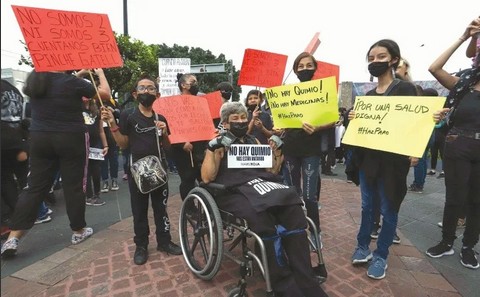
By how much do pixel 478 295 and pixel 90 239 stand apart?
371 cm

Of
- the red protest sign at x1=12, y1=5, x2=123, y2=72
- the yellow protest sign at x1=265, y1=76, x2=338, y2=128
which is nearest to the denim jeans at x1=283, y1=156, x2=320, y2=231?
the yellow protest sign at x1=265, y1=76, x2=338, y2=128

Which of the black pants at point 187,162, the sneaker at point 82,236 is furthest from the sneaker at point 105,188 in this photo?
the black pants at point 187,162

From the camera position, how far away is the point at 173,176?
7.23m

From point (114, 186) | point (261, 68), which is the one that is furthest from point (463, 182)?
point (114, 186)

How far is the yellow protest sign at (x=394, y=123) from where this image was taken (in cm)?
234

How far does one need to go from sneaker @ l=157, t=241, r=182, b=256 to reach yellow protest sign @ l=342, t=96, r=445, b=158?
191 centimetres

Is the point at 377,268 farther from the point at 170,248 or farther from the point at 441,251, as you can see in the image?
the point at 170,248

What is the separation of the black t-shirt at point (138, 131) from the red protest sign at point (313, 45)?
212 cm

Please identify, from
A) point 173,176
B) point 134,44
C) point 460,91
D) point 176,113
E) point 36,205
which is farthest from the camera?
point 134,44

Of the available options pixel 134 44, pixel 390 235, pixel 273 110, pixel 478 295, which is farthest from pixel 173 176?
pixel 134 44

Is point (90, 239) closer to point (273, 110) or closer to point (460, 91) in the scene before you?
point (273, 110)

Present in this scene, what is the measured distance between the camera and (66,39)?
2656mm

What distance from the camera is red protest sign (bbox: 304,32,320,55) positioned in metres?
3.82

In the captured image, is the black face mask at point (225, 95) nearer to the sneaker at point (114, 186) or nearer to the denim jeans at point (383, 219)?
the denim jeans at point (383, 219)
